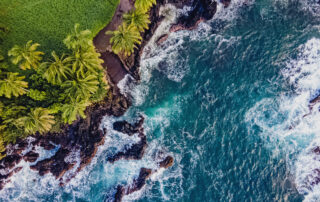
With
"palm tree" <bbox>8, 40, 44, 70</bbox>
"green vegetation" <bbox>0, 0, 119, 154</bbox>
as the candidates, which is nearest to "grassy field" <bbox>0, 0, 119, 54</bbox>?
"green vegetation" <bbox>0, 0, 119, 154</bbox>

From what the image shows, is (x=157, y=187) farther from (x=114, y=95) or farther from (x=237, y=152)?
(x=114, y=95)

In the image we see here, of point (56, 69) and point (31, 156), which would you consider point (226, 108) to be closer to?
point (56, 69)

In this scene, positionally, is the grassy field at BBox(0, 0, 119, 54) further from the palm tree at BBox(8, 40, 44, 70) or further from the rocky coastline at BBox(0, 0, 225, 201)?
the rocky coastline at BBox(0, 0, 225, 201)

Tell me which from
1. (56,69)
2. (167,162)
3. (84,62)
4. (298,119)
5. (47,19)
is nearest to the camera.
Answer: (56,69)

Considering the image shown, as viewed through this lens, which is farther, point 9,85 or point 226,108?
point 226,108

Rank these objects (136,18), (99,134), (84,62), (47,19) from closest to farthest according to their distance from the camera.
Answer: (84,62), (136,18), (47,19), (99,134)

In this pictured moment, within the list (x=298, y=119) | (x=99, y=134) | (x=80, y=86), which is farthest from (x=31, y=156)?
(x=298, y=119)

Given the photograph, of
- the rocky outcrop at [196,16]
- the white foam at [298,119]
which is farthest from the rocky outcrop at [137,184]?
the rocky outcrop at [196,16]
